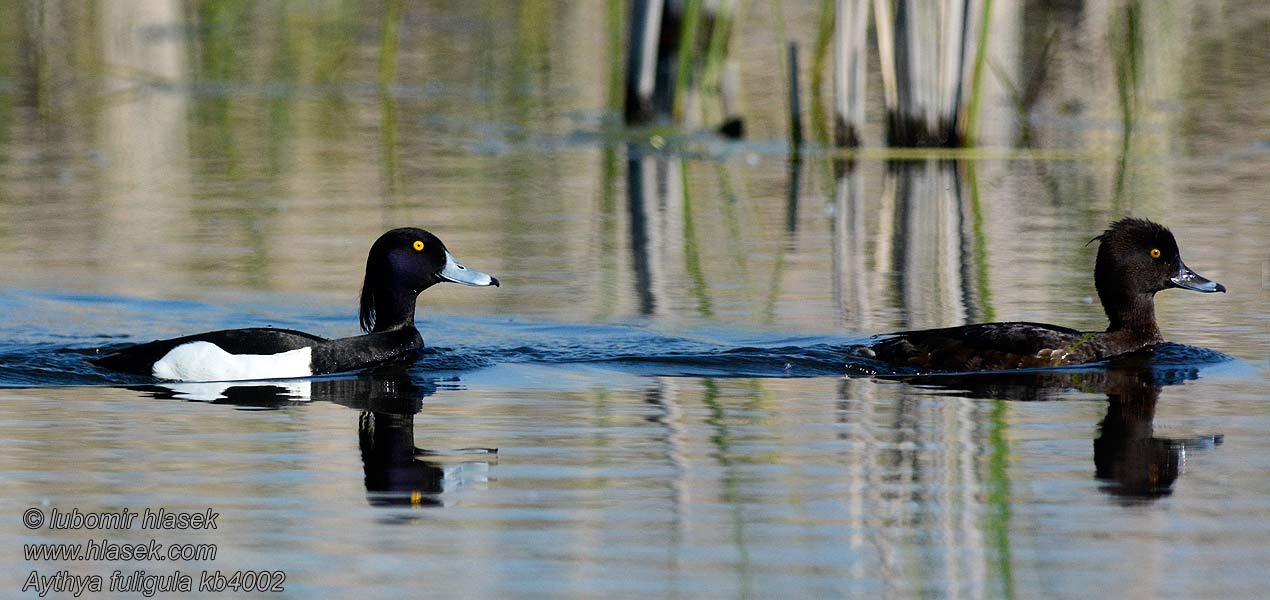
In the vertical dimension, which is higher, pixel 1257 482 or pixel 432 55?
pixel 432 55

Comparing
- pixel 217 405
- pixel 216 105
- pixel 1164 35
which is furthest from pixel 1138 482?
pixel 1164 35

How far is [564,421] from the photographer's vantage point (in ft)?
24.5

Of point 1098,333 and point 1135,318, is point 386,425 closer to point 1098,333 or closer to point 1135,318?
point 1098,333

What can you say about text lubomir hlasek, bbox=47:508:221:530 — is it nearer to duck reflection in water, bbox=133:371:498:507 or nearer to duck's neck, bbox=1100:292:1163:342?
duck reflection in water, bbox=133:371:498:507

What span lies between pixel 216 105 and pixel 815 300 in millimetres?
11440

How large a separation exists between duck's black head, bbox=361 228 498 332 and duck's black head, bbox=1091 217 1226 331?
3019mm

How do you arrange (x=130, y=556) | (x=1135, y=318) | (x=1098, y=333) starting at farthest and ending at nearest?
(x=1135, y=318)
(x=1098, y=333)
(x=130, y=556)

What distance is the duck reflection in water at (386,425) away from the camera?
20.8 ft

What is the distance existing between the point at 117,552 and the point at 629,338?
4.22 metres

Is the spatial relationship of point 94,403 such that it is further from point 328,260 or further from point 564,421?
point 328,260

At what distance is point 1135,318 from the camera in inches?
356

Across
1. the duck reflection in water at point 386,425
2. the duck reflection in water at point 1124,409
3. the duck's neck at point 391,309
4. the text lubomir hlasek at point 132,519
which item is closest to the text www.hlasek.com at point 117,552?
the text lubomir hlasek at point 132,519

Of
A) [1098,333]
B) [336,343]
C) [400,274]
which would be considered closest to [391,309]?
[400,274]

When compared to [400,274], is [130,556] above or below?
below
